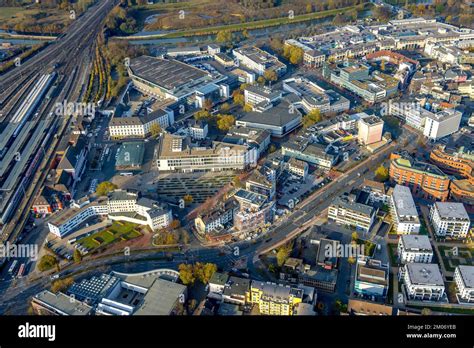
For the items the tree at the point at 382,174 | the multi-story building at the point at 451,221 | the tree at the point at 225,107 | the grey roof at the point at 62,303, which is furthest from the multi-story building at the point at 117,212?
the multi-story building at the point at 451,221

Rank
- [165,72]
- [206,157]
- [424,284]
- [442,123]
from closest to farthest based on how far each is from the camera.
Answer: [424,284] → [206,157] → [442,123] → [165,72]

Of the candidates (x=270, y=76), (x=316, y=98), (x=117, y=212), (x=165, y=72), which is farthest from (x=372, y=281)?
(x=165, y=72)

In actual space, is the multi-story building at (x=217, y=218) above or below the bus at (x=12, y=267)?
above

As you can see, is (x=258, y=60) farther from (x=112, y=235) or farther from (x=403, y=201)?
(x=112, y=235)

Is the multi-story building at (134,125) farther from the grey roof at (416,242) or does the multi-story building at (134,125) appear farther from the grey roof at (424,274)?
the grey roof at (424,274)

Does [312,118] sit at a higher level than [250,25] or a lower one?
lower

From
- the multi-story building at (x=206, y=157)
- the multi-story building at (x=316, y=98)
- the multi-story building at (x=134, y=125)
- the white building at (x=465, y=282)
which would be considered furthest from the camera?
the multi-story building at (x=316, y=98)
